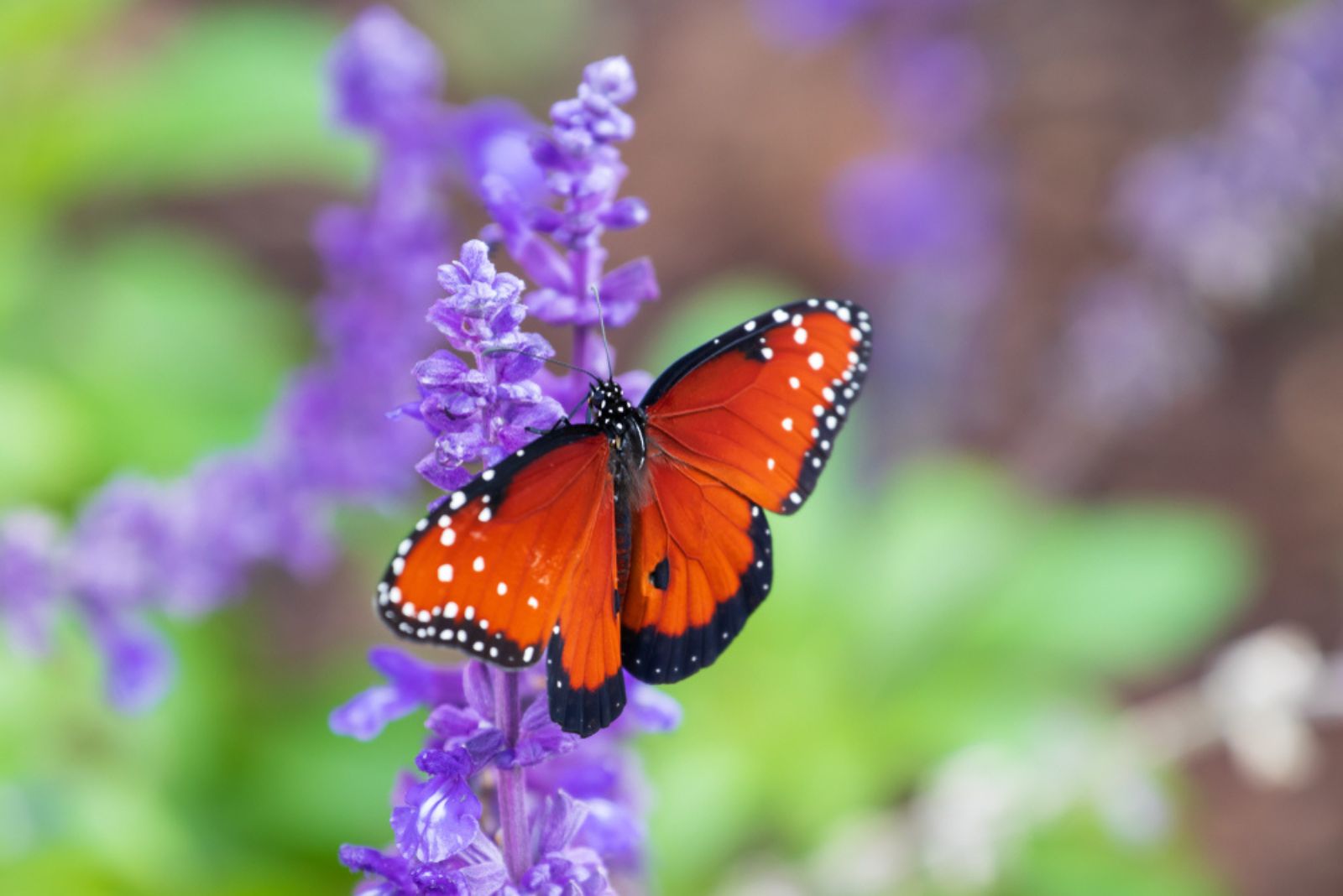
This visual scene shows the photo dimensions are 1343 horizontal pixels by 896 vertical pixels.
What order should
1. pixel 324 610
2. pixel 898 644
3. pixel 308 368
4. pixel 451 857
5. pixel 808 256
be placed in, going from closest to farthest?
pixel 451 857 < pixel 308 368 < pixel 898 644 < pixel 324 610 < pixel 808 256

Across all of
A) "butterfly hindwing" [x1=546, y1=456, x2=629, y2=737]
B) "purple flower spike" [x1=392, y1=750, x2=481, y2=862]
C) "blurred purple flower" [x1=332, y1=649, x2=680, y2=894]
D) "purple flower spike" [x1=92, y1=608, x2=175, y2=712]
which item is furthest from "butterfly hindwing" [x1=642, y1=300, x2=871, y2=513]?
"purple flower spike" [x1=92, y1=608, x2=175, y2=712]

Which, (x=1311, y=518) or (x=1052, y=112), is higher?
(x=1052, y=112)

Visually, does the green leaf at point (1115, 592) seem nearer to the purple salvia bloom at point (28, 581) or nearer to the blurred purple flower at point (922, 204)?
the blurred purple flower at point (922, 204)

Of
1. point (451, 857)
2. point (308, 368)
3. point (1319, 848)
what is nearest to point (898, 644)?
point (1319, 848)

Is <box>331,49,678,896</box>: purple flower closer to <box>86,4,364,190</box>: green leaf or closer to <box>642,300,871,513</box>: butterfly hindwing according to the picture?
<box>642,300,871,513</box>: butterfly hindwing

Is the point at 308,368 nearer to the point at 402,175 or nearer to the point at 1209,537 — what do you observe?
the point at 402,175

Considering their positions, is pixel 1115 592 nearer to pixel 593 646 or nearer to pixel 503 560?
pixel 593 646
